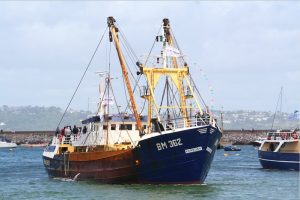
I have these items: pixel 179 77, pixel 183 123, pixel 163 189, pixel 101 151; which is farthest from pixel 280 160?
pixel 163 189

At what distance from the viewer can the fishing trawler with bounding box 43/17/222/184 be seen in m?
47.8

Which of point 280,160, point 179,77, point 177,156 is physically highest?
point 179,77

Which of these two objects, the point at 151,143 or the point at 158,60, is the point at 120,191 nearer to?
the point at 151,143

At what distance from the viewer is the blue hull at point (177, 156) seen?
156 ft

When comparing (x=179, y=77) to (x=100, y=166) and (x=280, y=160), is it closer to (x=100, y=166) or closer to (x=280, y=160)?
(x=100, y=166)

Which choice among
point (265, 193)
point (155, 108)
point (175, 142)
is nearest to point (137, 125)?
point (155, 108)

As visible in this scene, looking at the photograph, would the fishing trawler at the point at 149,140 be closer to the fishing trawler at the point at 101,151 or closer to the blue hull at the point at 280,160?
the fishing trawler at the point at 101,151

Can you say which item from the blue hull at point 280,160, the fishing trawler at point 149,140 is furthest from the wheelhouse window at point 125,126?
the blue hull at point 280,160

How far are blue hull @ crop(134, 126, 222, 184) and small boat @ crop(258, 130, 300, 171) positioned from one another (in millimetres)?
20491

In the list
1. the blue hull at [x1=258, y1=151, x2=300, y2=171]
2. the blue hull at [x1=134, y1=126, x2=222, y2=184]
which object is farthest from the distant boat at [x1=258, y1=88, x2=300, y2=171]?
the blue hull at [x1=134, y1=126, x2=222, y2=184]

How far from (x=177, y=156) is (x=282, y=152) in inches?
934

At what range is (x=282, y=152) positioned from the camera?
69.0 metres

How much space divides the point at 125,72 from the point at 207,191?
12279 millimetres

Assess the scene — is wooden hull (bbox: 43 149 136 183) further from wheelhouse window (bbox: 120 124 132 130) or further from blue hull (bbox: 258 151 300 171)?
blue hull (bbox: 258 151 300 171)
